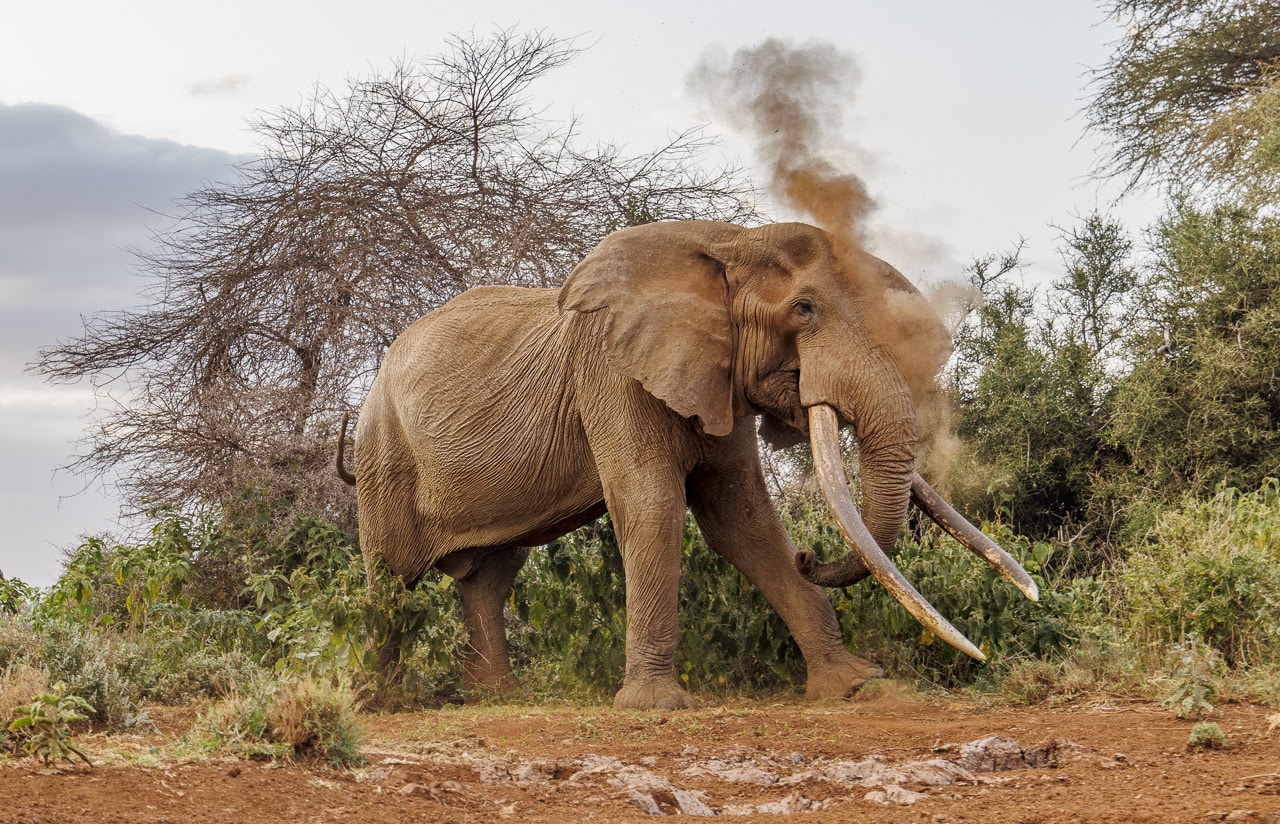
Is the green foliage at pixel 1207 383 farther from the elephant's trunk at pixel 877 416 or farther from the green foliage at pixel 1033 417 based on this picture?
the elephant's trunk at pixel 877 416

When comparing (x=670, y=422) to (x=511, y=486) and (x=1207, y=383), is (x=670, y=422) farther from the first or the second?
(x=1207, y=383)

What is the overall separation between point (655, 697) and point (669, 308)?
2.29 m

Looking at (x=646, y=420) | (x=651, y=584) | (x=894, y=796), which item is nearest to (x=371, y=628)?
(x=651, y=584)

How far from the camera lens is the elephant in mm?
7535

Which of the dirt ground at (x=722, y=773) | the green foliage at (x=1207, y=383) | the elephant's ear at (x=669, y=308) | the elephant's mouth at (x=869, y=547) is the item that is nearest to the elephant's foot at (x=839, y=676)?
the elephant's mouth at (x=869, y=547)

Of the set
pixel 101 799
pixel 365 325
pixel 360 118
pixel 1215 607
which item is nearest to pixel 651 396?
pixel 1215 607

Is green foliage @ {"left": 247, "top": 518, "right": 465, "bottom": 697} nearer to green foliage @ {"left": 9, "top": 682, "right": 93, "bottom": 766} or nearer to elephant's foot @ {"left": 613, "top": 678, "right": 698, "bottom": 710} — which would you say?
elephant's foot @ {"left": 613, "top": 678, "right": 698, "bottom": 710}

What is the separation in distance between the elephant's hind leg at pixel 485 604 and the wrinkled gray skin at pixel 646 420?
0.05ft

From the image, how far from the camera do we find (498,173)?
1606 cm

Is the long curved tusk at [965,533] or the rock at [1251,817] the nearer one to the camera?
the rock at [1251,817]

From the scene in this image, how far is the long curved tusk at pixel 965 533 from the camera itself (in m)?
7.97

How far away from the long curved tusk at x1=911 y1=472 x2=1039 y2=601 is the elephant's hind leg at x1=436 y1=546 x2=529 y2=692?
3033mm

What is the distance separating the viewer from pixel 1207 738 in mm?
5758

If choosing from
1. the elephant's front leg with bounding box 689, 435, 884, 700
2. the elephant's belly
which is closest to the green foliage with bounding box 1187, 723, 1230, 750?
the elephant's front leg with bounding box 689, 435, 884, 700
